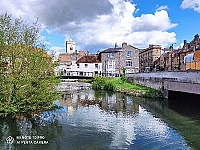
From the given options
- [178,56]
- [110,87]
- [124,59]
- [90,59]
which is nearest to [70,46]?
[90,59]

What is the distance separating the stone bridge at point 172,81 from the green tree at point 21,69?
1204 centimetres

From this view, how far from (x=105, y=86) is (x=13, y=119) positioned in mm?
23628

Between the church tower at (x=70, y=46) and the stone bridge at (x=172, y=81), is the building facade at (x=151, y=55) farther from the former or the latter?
the church tower at (x=70, y=46)

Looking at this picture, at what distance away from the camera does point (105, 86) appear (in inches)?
1348

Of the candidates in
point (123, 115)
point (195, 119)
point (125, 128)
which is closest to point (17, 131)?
point (125, 128)

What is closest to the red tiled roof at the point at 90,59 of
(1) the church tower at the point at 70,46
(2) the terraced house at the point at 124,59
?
(2) the terraced house at the point at 124,59

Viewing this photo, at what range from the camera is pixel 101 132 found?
32.3 feet

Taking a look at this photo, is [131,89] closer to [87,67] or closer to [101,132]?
[101,132]

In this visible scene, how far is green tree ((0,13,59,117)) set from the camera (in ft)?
37.6

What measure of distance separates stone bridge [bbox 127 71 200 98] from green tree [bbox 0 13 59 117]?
12035 millimetres

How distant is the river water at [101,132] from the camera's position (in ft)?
26.7

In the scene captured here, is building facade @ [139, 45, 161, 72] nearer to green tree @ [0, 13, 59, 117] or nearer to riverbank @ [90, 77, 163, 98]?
riverbank @ [90, 77, 163, 98]

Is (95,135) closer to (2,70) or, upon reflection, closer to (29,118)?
(29,118)

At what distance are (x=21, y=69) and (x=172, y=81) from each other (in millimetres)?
14795
